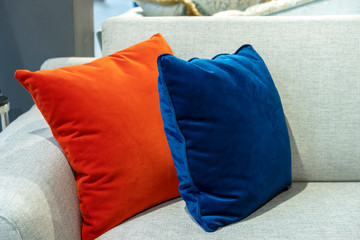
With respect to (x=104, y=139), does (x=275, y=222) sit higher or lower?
lower

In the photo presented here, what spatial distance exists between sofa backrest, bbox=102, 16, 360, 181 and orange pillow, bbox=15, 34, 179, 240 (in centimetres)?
37

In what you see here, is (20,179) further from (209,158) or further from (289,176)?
(289,176)

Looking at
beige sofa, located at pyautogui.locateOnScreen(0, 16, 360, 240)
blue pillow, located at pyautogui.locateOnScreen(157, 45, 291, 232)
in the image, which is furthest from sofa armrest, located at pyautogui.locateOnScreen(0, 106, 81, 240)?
blue pillow, located at pyautogui.locateOnScreen(157, 45, 291, 232)

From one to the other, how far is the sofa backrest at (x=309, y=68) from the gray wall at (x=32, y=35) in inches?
33.6

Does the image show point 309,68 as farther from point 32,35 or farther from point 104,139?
point 32,35

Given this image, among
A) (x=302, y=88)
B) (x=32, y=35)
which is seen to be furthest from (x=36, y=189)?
(x=32, y=35)

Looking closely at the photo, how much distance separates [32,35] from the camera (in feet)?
6.42

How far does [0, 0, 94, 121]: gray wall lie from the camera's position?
1.92 metres

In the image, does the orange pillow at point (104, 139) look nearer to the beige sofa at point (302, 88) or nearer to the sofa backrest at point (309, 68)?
the beige sofa at point (302, 88)

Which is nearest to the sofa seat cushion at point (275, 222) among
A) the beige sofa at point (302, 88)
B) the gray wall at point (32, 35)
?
the beige sofa at point (302, 88)

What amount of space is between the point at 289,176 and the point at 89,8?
1.56 metres

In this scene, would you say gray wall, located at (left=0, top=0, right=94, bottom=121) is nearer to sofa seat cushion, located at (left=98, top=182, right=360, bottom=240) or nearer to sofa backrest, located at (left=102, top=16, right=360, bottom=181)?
sofa backrest, located at (left=102, top=16, right=360, bottom=181)

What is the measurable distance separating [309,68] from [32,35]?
4.59 feet

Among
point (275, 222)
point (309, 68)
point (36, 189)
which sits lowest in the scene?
point (275, 222)
